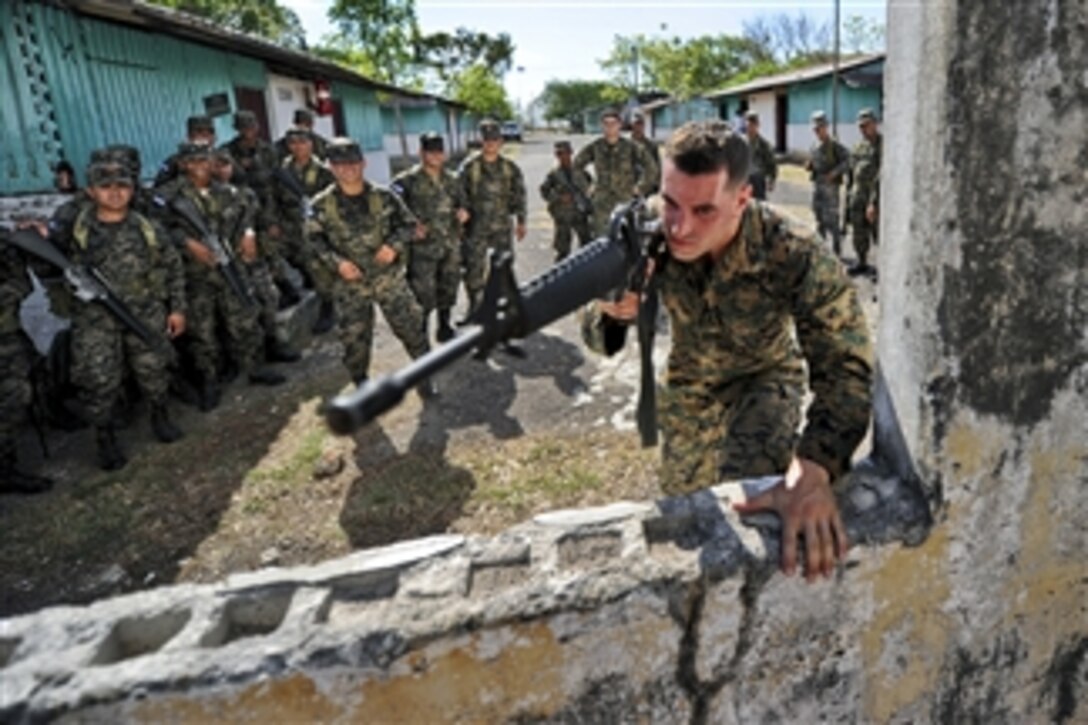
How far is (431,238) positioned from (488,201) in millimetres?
940

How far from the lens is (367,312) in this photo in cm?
542

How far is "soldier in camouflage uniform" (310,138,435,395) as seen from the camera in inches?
211

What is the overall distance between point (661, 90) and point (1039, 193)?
5867cm

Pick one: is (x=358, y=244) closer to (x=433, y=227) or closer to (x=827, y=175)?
(x=433, y=227)

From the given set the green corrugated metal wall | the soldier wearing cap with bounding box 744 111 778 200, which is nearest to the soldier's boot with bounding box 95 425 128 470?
the soldier wearing cap with bounding box 744 111 778 200

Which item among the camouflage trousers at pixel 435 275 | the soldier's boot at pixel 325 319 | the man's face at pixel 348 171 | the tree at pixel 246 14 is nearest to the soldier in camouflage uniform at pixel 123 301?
the man's face at pixel 348 171

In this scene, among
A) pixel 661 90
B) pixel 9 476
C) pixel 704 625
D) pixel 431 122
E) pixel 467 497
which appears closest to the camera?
pixel 704 625

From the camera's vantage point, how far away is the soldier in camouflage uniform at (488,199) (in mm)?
7488

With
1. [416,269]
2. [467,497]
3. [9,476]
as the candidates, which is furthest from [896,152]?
[416,269]

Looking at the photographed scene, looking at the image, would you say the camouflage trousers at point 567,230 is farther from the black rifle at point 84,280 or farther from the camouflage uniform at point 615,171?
the black rifle at point 84,280

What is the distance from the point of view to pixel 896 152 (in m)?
1.69

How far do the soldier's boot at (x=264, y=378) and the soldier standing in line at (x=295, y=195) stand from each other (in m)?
1.35

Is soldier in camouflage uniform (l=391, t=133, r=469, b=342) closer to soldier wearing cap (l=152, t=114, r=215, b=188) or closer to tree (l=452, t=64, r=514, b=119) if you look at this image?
soldier wearing cap (l=152, t=114, r=215, b=188)

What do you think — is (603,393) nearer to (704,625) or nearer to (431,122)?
(704,625)
